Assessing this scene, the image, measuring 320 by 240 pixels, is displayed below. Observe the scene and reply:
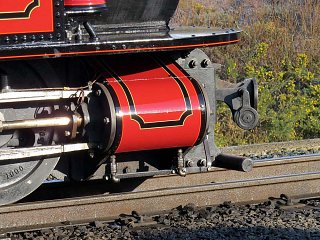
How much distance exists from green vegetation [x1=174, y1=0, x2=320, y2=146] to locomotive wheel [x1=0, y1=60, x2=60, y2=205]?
3659mm

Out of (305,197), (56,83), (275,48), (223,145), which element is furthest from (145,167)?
(275,48)

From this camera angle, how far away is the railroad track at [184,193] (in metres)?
6.32

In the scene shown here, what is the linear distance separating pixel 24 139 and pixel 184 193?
1390 mm

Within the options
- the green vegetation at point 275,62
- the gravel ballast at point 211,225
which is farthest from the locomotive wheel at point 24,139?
the green vegetation at point 275,62

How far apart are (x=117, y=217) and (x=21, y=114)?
1114 millimetres

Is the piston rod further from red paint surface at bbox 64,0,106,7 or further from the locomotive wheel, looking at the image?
red paint surface at bbox 64,0,106,7

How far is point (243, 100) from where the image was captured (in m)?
6.71

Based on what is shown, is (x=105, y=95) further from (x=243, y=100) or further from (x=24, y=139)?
(x=243, y=100)

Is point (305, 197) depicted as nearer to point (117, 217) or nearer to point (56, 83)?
point (117, 217)

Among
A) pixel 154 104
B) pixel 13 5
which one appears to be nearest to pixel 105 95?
pixel 154 104

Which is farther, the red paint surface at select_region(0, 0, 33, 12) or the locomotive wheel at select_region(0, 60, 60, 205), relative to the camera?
the locomotive wheel at select_region(0, 60, 60, 205)

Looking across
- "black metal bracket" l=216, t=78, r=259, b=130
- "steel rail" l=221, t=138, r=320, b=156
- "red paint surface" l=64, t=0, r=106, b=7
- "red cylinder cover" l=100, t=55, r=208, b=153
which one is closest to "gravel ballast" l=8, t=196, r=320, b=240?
"red cylinder cover" l=100, t=55, r=208, b=153

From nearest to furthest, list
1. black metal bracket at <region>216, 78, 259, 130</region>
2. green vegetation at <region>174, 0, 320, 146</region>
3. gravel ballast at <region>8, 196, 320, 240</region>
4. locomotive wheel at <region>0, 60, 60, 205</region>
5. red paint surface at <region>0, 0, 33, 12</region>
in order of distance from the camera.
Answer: red paint surface at <region>0, 0, 33, 12</region>
gravel ballast at <region>8, 196, 320, 240</region>
locomotive wheel at <region>0, 60, 60, 205</region>
black metal bracket at <region>216, 78, 259, 130</region>
green vegetation at <region>174, 0, 320, 146</region>

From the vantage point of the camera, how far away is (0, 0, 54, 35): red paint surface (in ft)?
18.1
